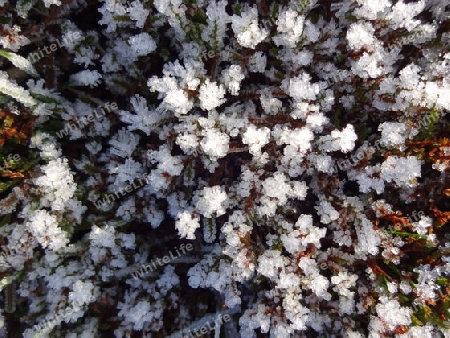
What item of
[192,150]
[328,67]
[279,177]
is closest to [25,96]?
[192,150]

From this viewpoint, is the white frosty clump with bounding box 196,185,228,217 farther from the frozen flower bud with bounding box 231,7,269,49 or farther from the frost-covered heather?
the frozen flower bud with bounding box 231,7,269,49

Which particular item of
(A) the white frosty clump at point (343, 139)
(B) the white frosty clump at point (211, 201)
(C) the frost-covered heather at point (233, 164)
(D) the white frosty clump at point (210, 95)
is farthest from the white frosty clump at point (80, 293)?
(A) the white frosty clump at point (343, 139)

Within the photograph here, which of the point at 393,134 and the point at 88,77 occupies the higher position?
the point at 88,77

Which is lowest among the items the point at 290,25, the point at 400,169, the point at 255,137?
the point at 400,169

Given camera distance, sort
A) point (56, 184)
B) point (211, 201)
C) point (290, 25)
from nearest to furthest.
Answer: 1. point (290, 25)
2. point (211, 201)
3. point (56, 184)

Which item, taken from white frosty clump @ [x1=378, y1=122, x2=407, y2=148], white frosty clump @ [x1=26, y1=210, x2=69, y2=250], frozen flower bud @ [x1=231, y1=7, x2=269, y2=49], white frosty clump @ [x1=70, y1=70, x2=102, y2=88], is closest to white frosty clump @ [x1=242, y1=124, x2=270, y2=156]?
frozen flower bud @ [x1=231, y1=7, x2=269, y2=49]

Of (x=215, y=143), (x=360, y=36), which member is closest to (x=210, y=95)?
(x=215, y=143)

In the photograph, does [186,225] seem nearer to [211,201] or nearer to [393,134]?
[211,201]

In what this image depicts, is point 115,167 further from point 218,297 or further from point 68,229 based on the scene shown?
point 218,297
